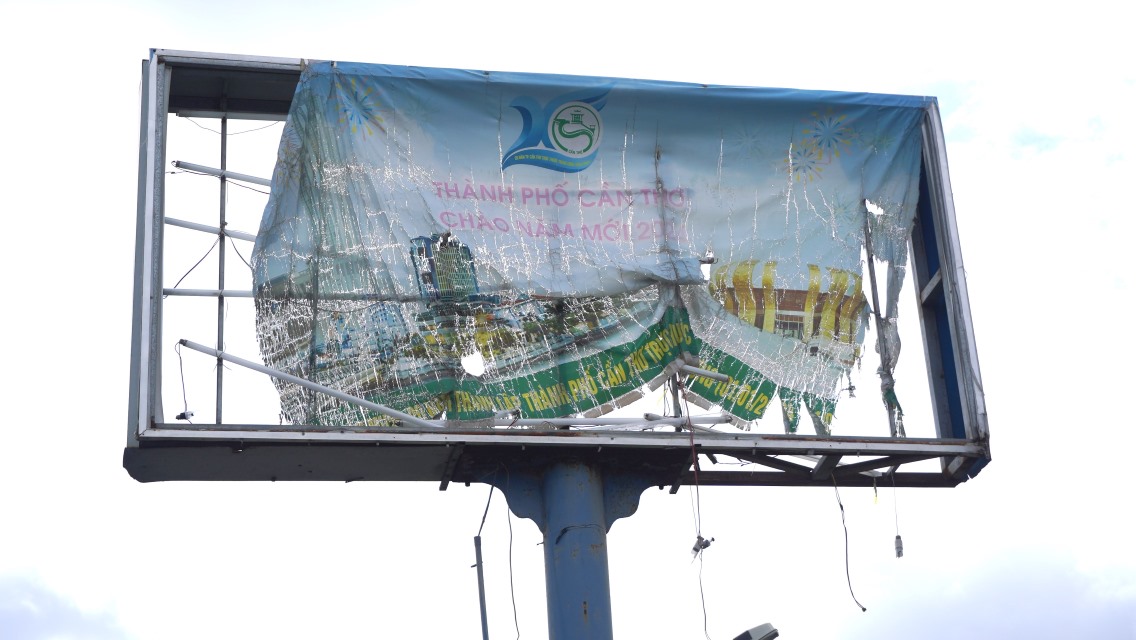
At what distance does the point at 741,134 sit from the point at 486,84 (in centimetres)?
198

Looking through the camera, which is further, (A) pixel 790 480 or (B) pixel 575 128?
(B) pixel 575 128

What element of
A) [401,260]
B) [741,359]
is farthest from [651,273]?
[401,260]

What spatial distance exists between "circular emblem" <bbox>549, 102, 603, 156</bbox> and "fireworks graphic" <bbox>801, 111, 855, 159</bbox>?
1646 millimetres

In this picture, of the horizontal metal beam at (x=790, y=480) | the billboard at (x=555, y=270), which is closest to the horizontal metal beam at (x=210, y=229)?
the billboard at (x=555, y=270)

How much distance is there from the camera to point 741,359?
11703 mm

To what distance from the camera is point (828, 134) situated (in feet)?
40.9

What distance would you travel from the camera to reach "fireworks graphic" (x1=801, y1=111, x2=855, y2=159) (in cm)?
1243

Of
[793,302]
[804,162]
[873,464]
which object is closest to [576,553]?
[873,464]

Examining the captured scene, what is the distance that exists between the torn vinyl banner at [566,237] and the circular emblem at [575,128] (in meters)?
0.02

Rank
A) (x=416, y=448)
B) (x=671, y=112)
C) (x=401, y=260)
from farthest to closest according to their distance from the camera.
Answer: (x=671, y=112), (x=401, y=260), (x=416, y=448)

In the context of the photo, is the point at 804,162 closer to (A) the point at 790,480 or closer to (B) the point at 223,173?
(A) the point at 790,480

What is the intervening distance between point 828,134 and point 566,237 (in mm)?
2274

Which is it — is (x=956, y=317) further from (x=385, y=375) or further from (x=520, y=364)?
(x=385, y=375)

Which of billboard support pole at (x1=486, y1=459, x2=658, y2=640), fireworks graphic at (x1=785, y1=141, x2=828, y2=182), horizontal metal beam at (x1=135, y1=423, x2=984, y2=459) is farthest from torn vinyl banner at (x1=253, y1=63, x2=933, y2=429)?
billboard support pole at (x1=486, y1=459, x2=658, y2=640)
